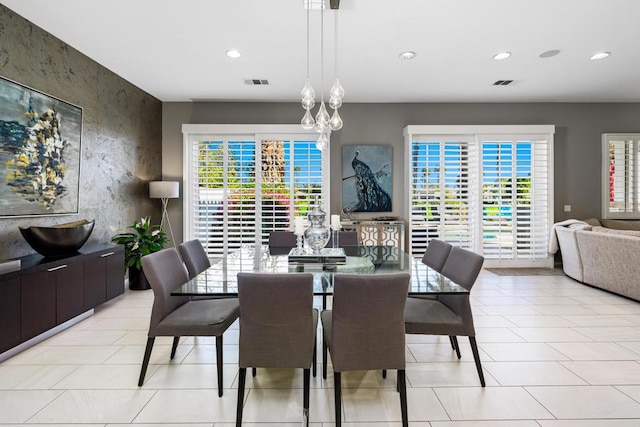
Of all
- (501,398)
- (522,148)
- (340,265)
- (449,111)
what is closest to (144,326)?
(340,265)

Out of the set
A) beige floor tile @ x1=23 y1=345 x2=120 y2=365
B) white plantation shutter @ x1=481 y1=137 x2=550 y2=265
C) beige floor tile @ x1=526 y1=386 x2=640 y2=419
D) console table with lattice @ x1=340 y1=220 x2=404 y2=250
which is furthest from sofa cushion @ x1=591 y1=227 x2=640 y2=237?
beige floor tile @ x1=23 y1=345 x2=120 y2=365

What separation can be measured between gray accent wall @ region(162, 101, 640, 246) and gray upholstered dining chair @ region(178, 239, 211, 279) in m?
2.76

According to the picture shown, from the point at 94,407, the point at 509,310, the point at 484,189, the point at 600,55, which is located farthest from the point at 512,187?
the point at 94,407

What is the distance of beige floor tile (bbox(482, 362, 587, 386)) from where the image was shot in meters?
2.20

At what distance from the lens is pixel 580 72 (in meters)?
4.21

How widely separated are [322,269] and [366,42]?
8.17 feet

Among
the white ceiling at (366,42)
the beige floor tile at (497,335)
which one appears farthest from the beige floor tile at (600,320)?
the white ceiling at (366,42)

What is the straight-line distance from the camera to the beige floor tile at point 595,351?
8.30 feet

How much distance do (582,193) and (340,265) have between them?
5.43 metres

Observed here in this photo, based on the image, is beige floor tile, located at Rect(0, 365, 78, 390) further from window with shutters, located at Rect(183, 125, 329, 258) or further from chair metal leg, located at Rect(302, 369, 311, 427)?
window with shutters, located at Rect(183, 125, 329, 258)

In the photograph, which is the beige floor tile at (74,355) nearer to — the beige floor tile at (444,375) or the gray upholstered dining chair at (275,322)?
the gray upholstered dining chair at (275,322)

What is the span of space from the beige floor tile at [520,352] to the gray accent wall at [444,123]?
300 centimetres

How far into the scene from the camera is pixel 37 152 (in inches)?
120

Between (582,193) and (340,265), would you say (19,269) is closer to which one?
(340,265)
